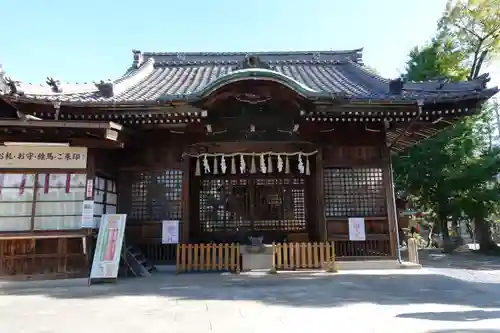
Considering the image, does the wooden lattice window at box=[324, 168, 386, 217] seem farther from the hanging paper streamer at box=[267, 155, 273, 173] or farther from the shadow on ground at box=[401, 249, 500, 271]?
the shadow on ground at box=[401, 249, 500, 271]

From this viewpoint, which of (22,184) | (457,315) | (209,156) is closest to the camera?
(457,315)

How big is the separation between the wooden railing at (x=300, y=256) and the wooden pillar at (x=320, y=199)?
2.30 ft

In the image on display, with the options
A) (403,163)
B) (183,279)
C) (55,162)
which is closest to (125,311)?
(183,279)

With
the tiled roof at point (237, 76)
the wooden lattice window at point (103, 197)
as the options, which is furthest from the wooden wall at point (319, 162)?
the tiled roof at point (237, 76)

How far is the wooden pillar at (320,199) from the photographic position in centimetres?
1081

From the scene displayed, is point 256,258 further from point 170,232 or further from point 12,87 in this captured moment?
point 12,87

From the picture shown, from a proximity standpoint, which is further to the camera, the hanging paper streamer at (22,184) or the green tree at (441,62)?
the green tree at (441,62)

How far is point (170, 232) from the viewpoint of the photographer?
1073 cm

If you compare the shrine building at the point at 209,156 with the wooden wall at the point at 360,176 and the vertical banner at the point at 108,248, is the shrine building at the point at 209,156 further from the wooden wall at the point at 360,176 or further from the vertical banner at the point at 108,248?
the vertical banner at the point at 108,248

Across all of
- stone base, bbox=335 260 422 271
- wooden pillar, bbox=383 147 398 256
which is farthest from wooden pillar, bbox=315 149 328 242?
wooden pillar, bbox=383 147 398 256

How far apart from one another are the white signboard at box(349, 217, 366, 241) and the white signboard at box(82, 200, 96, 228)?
734cm

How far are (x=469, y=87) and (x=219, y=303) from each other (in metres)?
8.86

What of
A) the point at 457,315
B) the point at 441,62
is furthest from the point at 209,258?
the point at 441,62

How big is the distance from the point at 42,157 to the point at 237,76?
5579mm
